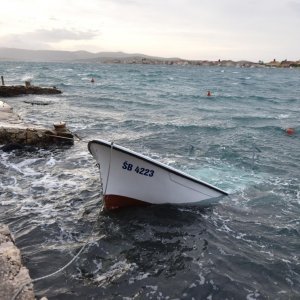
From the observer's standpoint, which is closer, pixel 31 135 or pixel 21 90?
pixel 31 135

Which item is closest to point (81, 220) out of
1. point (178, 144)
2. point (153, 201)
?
point (153, 201)

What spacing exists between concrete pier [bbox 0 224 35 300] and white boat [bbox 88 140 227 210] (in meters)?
3.48

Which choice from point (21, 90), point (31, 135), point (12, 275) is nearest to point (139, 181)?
point (12, 275)

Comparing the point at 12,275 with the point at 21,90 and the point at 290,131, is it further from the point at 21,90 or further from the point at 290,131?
the point at 21,90

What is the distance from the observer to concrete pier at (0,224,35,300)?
219 inches

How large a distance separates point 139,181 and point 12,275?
183 inches

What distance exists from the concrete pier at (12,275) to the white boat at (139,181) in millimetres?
3482

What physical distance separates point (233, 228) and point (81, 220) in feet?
13.6

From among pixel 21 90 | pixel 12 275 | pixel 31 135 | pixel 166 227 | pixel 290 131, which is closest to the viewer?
pixel 12 275

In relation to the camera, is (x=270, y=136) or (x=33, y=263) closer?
(x=33, y=263)

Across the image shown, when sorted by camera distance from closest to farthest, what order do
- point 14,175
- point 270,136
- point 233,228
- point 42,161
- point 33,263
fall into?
point 33,263
point 233,228
point 14,175
point 42,161
point 270,136

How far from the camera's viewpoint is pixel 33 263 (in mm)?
7742

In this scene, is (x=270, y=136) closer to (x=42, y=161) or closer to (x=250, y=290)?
(x=42, y=161)

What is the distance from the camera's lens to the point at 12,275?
5977 millimetres
